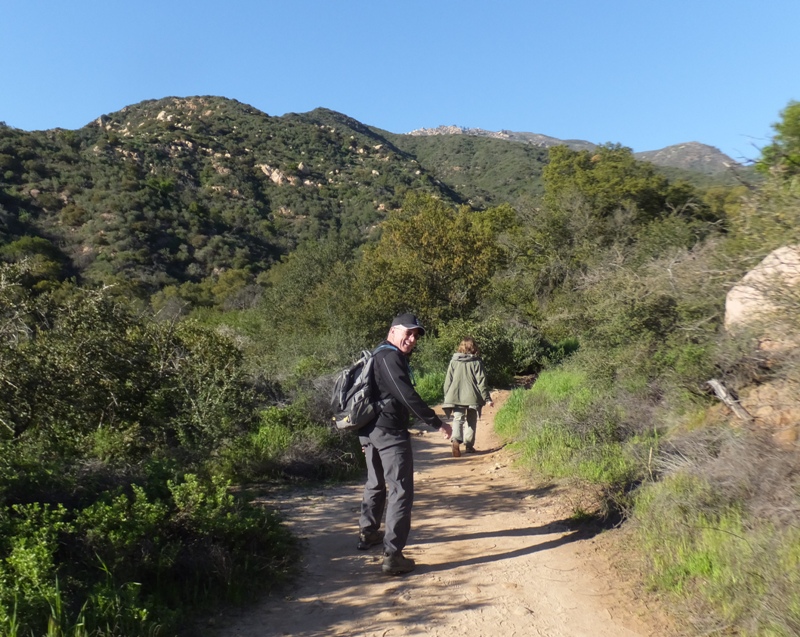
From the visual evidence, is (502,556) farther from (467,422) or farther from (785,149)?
(785,149)

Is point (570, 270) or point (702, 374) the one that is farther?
point (570, 270)

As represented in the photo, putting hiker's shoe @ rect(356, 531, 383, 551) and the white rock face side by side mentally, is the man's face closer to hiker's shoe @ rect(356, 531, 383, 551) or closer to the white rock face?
hiker's shoe @ rect(356, 531, 383, 551)

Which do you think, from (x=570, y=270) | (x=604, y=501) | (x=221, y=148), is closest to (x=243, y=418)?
(x=604, y=501)

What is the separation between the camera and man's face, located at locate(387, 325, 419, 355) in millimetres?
4691

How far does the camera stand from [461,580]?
14.1 ft

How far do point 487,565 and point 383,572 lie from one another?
78cm

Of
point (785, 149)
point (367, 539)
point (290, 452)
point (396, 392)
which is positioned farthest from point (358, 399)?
point (785, 149)

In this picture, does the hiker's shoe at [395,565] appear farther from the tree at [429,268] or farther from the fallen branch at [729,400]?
the tree at [429,268]

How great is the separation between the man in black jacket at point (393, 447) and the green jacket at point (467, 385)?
370 centimetres

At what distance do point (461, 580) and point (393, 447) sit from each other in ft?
3.30

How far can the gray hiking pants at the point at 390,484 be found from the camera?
438 cm

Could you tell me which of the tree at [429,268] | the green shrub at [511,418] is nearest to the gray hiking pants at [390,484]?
the green shrub at [511,418]

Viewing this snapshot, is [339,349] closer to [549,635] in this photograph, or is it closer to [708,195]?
[708,195]

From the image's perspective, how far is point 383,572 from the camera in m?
4.39
